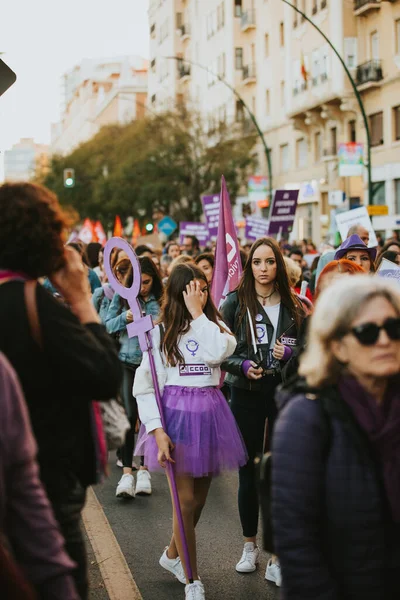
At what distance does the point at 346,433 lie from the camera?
2951 mm

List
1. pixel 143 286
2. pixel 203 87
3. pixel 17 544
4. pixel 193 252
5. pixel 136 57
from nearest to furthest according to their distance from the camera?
pixel 17 544
pixel 143 286
pixel 193 252
pixel 203 87
pixel 136 57

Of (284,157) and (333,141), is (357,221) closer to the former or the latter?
(333,141)

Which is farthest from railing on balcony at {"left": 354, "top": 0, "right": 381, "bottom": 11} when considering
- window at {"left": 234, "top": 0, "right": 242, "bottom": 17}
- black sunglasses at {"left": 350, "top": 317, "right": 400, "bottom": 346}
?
black sunglasses at {"left": 350, "top": 317, "right": 400, "bottom": 346}

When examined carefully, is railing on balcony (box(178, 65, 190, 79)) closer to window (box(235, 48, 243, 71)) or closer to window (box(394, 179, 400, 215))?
window (box(235, 48, 243, 71))

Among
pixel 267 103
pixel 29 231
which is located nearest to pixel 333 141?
pixel 267 103

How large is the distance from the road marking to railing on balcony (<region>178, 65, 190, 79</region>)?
6578 centimetres

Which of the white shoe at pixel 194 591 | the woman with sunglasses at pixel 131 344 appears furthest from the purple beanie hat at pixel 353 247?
the white shoe at pixel 194 591

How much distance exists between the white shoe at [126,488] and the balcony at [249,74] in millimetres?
48698

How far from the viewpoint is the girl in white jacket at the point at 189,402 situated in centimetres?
582

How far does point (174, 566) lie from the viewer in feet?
20.4

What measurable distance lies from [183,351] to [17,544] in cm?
326

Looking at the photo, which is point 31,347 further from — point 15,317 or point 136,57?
point 136,57

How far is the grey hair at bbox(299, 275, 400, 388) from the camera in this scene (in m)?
3.06

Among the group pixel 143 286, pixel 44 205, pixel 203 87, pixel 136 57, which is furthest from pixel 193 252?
pixel 136 57
